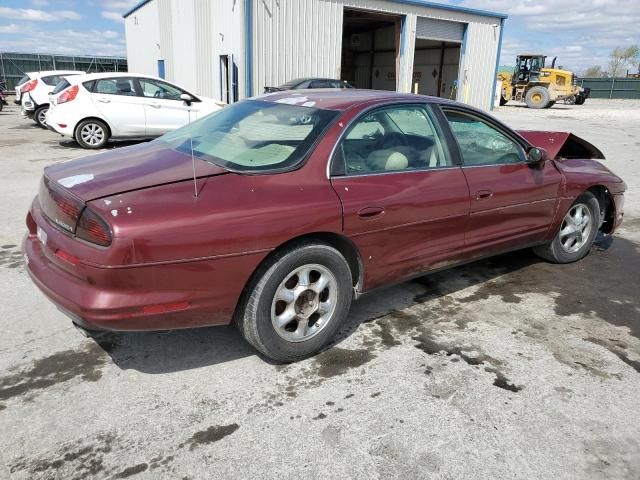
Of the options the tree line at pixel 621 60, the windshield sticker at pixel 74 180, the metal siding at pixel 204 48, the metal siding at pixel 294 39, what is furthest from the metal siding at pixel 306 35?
the tree line at pixel 621 60

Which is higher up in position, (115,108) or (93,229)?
(115,108)

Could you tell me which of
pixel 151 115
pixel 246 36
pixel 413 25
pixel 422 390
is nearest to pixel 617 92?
pixel 413 25

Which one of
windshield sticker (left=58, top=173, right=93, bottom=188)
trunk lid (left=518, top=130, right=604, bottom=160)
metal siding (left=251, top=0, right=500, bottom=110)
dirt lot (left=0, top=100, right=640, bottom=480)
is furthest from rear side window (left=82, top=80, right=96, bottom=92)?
trunk lid (left=518, top=130, right=604, bottom=160)

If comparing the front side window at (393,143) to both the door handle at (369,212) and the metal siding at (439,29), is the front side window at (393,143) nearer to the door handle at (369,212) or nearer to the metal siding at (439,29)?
the door handle at (369,212)

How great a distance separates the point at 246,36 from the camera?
17875 mm

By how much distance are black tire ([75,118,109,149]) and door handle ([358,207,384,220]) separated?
9.16 m

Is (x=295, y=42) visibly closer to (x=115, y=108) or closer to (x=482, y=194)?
(x=115, y=108)

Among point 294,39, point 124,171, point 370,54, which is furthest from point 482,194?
point 370,54

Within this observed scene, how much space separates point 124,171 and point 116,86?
8.84 m

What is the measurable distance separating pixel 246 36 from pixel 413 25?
26.7 feet

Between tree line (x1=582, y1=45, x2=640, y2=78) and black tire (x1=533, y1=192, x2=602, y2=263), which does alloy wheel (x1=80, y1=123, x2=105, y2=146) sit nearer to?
black tire (x1=533, y1=192, x2=602, y2=263)

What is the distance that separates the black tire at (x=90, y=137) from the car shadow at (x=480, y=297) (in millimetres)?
8463

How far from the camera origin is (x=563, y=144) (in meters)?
4.90

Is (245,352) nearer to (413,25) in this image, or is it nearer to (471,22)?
(413,25)
